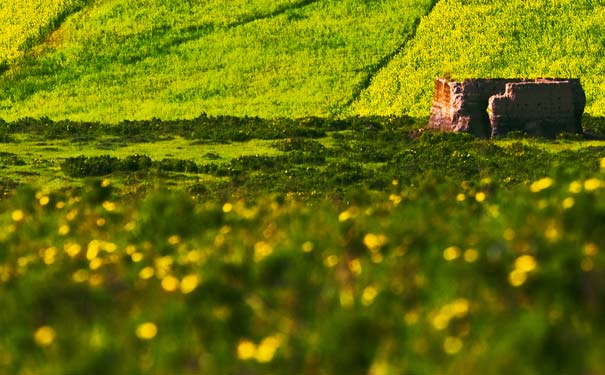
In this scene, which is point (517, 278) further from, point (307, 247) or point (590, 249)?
point (307, 247)

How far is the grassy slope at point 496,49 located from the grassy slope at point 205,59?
1.71m

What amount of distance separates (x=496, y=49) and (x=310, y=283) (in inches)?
2266

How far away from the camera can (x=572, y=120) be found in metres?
50.7

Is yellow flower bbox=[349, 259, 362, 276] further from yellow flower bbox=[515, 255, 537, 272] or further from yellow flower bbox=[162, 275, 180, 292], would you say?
yellow flower bbox=[162, 275, 180, 292]

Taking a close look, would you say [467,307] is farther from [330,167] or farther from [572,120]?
[572,120]

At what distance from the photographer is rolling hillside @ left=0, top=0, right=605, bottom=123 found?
6688cm

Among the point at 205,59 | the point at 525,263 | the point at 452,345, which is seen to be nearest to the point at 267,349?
the point at 452,345

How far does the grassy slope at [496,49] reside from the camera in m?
66.0

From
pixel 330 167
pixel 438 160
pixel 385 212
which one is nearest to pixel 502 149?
pixel 438 160

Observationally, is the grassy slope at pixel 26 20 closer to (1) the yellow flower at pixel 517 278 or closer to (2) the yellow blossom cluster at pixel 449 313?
(1) the yellow flower at pixel 517 278

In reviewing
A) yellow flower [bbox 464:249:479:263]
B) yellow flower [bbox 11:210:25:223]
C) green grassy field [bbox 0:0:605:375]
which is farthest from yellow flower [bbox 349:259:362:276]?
yellow flower [bbox 11:210:25:223]

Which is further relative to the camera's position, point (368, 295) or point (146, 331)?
point (368, 295)

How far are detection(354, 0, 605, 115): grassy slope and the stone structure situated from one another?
11604 millimetres

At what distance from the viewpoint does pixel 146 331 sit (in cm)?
1157
